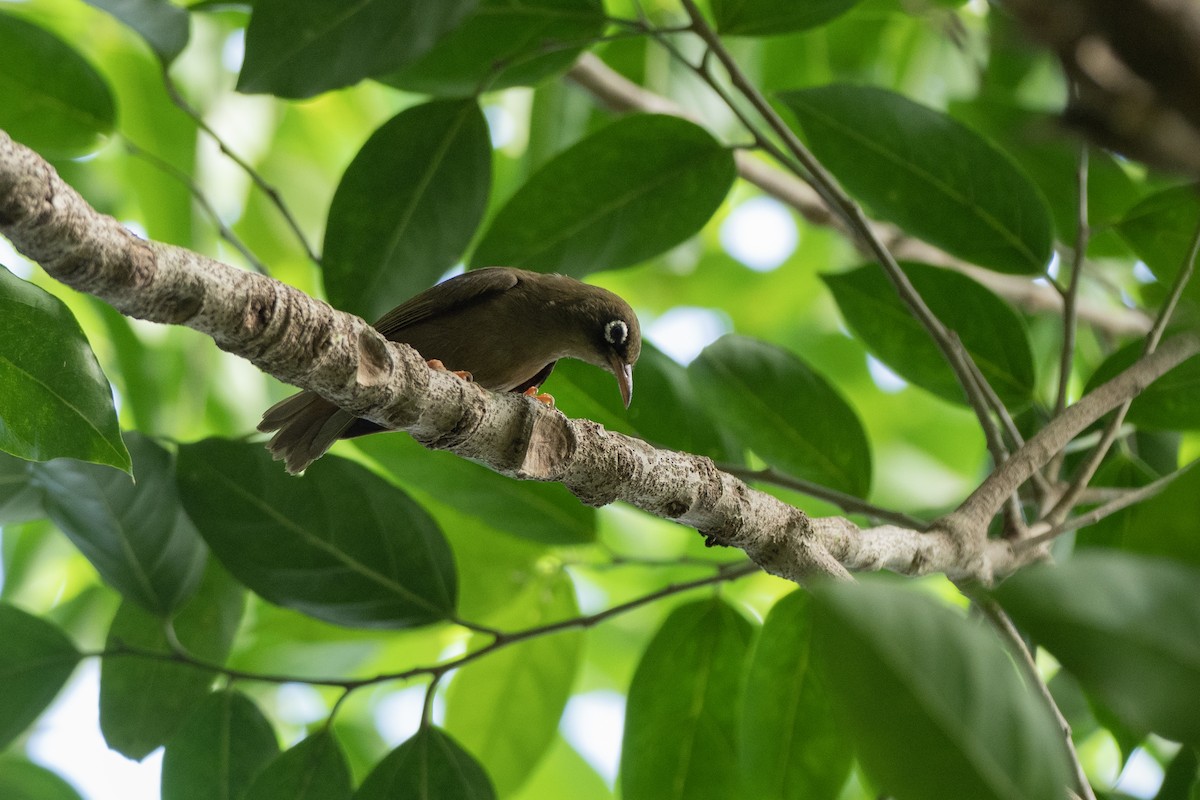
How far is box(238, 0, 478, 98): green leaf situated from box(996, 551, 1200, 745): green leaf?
6.67 feet

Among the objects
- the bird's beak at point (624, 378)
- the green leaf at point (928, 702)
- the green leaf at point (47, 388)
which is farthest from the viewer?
the bird's beak at point (624, 378)

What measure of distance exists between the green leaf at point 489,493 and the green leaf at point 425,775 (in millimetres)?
646

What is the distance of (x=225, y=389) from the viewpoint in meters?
5.09

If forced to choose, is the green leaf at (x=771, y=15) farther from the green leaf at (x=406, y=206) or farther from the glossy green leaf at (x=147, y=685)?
the glossy green leaf at (x=147, y=685)

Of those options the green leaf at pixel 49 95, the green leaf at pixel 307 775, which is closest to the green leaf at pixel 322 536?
the green leaf at pixel 307 775

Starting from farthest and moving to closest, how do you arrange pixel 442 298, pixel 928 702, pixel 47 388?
pixel 442 298 < pixel 47 388 < pixel 928 702

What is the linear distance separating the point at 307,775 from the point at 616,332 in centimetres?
159

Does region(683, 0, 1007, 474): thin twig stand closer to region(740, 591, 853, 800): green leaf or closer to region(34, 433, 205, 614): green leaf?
region(740, 591, 853, 800): green leaf

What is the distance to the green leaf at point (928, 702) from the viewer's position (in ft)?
3.46

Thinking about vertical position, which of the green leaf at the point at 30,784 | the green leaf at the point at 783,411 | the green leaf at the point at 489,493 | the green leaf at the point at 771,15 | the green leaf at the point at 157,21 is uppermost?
the green leaf at the point at 771,15

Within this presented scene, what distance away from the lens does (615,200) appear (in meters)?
2.99

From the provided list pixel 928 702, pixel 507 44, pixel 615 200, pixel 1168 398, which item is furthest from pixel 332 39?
pixel 1168 398

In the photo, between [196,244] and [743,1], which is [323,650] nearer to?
[196,244]

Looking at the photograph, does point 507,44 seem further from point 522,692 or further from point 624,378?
point 522,692
